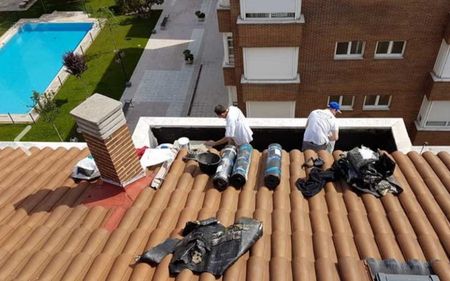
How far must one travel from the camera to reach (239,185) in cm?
675

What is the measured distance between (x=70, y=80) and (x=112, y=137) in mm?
17711

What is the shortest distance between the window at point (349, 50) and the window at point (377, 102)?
6.78 ft

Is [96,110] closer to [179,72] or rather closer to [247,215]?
[247,215]

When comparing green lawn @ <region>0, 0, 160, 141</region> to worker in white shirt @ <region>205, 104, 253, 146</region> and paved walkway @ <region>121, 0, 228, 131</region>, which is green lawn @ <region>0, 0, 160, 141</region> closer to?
paved walkway @ <region>121, 0, 228, 131</region>

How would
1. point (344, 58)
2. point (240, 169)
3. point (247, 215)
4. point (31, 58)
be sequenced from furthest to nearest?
point (31, 58)
point (344, 58)
point (240, 169)
point (247, 215)

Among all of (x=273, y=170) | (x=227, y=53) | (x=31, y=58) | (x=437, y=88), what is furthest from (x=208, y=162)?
(x=31, y=58)

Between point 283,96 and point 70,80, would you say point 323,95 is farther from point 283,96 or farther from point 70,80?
point 70,80

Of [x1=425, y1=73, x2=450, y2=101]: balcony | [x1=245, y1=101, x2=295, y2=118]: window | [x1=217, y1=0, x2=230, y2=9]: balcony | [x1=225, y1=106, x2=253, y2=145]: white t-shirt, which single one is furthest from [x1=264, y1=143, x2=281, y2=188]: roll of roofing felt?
[x1=425, y1=73, x2=450, y2=101]: balcony

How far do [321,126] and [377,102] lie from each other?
27.2ft

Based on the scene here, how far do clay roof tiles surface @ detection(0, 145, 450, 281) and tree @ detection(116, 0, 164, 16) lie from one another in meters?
20.8

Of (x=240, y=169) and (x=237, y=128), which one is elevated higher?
(x=240, y=169)

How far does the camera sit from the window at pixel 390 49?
1326 cm

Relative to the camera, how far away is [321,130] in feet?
26.0

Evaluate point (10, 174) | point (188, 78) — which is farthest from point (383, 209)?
point (188, 78)
